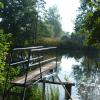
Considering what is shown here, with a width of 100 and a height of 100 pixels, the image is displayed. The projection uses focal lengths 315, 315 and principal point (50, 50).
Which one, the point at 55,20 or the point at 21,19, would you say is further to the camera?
the point at 55,20

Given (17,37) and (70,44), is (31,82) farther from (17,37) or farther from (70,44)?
(70,44)

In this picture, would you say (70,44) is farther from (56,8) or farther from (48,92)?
(56,8)

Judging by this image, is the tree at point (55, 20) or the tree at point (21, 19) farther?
the tree at point (55, 20)

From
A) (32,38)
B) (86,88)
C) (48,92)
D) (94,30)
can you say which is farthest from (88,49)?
(94,30)

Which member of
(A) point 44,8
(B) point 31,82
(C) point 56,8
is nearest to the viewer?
(B) point 31,82

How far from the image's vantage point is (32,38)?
163 feet

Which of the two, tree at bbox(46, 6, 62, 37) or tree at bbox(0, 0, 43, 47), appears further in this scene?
tree at bbox(46, 6, 62, 37)

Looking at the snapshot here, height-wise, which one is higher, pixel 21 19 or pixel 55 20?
pixel 55 20

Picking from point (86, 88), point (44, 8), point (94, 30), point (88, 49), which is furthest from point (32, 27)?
point (94, 30)

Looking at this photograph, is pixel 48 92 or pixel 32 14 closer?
pixel 48 92

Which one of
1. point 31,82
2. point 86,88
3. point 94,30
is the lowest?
point 86,88

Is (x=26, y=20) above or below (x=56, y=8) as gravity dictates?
below

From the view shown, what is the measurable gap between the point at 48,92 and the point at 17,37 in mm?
34614

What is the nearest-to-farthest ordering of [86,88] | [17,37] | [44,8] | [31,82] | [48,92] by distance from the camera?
1. [31,82]
2. [48,92]
3. [86,88]
4. [17,37]
5. [44,8]
